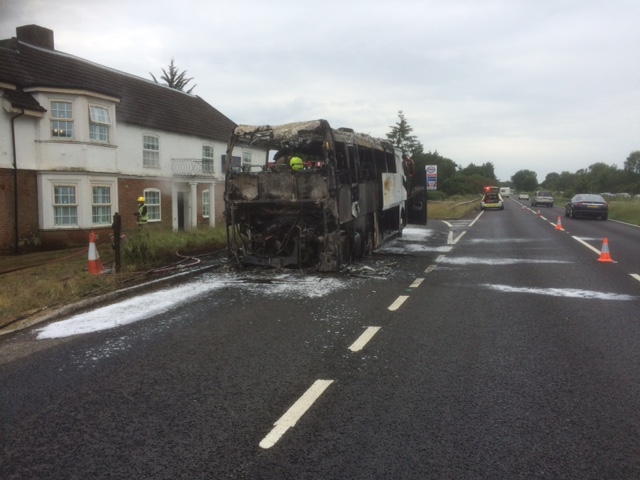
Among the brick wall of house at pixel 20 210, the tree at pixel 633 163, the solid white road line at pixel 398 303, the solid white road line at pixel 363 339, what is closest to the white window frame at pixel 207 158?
the brick wall of house at pixel 20 210

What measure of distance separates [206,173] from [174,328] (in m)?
22.9

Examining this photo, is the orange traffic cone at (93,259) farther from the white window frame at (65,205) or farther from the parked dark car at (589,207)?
the parked dark car at (589,207)

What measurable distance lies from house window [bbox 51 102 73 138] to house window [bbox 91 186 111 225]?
2398 mm

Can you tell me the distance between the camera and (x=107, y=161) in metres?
21.8

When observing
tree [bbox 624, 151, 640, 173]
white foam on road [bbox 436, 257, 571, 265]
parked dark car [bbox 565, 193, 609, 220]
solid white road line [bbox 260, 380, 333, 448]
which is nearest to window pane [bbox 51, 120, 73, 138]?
white foam on road [bbox 436, 257, 571, 265]

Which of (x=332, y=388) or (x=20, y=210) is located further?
(x=20, y=210)

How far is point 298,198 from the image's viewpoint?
1113 cm

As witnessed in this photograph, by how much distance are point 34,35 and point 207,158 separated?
9.80 m

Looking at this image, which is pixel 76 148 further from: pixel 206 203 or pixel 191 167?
pixel 206 203

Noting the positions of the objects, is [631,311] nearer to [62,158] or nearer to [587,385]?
[587,385]

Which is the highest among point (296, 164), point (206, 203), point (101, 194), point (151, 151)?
point (151, 151)

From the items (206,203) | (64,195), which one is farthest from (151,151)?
(206,203)

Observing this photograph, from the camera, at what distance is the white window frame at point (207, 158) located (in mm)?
29070

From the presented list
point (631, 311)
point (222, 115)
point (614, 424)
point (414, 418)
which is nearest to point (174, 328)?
point (414, 418)
